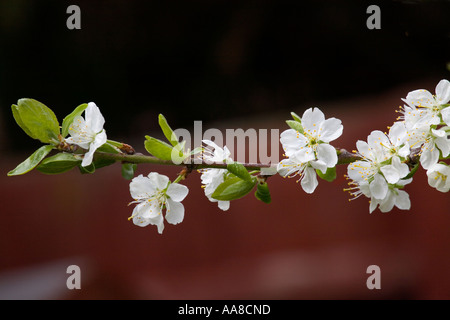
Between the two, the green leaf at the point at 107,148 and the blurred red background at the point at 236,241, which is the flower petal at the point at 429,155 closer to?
the green leaf at the point at 107,148

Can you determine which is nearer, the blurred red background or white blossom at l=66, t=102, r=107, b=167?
white blossom at l=66, t=102, r=107, b=167

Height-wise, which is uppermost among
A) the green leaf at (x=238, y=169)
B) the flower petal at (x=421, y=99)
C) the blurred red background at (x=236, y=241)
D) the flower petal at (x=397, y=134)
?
the flower petal at (x=421, y=99)

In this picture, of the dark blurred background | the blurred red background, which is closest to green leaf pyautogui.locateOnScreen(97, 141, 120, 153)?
the dark blurred background

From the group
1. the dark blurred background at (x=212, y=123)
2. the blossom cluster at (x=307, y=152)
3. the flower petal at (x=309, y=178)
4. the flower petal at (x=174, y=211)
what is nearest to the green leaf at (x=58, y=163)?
the blossom cluster at (x=307, y=152)

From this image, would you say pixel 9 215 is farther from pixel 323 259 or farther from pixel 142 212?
A: pixel 142 212

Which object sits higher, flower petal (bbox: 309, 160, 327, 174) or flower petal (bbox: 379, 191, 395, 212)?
flower petal (bbox: 309, 160, 327, 174)

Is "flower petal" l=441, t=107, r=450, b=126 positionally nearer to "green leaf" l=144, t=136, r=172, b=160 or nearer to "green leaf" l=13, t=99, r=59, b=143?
"green leaf" l=144, t=136, r=172, b=160
